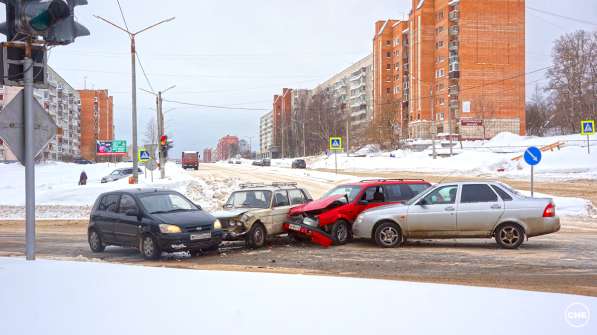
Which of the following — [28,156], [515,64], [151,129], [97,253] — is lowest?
[97,253]

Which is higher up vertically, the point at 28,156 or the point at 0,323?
the point at 28,156

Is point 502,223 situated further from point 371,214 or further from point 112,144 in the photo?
point 112,144

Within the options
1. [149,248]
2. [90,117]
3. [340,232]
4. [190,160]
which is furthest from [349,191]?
[90,117]

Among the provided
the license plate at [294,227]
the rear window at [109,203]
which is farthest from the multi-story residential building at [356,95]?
the rear window at [109,203]

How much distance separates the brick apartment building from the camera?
271 feet

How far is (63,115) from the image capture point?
123375 millimetres

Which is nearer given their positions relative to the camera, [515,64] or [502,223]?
[502,223]

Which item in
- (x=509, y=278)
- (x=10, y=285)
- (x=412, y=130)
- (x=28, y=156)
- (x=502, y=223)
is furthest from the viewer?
(x=412, y=130)

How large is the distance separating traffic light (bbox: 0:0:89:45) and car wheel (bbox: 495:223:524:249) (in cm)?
956

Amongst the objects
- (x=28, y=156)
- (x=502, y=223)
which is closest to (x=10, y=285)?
(x=28, y=156)

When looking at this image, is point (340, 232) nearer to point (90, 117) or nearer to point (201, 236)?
point (201, 236)

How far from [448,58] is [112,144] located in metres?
53.2

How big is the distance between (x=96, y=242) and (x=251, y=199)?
12.8 ft

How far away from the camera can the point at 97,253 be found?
42.7 feet
